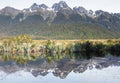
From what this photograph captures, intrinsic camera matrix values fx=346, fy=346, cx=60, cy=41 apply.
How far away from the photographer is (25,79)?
208 ft

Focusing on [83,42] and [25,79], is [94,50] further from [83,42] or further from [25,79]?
[25,79]

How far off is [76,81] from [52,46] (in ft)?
279

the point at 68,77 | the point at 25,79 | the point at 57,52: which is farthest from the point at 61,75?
the point at 57,52

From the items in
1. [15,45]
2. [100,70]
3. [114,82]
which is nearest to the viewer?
[114,82]

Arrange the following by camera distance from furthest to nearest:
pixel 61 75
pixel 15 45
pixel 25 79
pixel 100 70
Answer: pixel 15 45 → pixel 100 70 → pixel 61 75 → pixel 25 79

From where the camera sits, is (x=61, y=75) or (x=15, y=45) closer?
(x=61, y=75)

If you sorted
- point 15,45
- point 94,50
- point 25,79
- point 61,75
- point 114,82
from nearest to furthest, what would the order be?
point 114,82
point 25,79
point 61,75
point 94,50
point 15,45

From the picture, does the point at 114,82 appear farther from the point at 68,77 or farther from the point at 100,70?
the point at 100,70

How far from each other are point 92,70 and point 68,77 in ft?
34.4

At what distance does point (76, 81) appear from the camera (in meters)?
58.6

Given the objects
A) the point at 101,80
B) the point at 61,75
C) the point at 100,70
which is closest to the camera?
the point at 101,80

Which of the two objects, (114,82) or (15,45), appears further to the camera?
(15,45)

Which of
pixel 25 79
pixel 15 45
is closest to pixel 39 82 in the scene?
pixel 25 79

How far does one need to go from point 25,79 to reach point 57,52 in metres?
78.3
